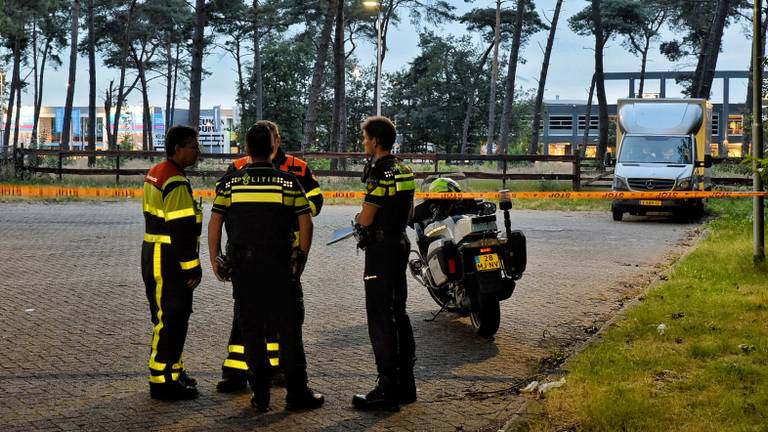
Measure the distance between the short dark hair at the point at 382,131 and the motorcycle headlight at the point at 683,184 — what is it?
1702cm

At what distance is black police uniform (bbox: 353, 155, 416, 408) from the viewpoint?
237 inches

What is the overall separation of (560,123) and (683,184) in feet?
322

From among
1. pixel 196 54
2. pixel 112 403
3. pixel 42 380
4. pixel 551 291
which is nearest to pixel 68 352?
pixel 42 380

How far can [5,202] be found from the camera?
25.8m

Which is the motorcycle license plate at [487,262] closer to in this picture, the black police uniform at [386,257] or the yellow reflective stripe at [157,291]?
the black police uniform at [386,257]

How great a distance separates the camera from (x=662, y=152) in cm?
2305

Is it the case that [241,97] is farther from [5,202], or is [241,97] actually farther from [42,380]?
[42,380]

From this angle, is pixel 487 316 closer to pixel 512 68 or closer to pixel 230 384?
pixel 230 384

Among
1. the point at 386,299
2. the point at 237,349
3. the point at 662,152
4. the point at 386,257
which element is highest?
the point at 662,152

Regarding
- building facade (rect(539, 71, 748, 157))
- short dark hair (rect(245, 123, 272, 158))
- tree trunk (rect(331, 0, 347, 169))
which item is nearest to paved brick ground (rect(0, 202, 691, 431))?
short dark hair (rect(245, 123, 272, 158))

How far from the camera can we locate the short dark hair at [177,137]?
6289 mm

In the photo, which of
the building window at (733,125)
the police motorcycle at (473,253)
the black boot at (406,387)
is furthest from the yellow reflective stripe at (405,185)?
the building window at (733,125)

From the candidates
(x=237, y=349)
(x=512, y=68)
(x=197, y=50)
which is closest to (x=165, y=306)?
(x=237, y=349)

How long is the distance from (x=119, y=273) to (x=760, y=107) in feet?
25.3
